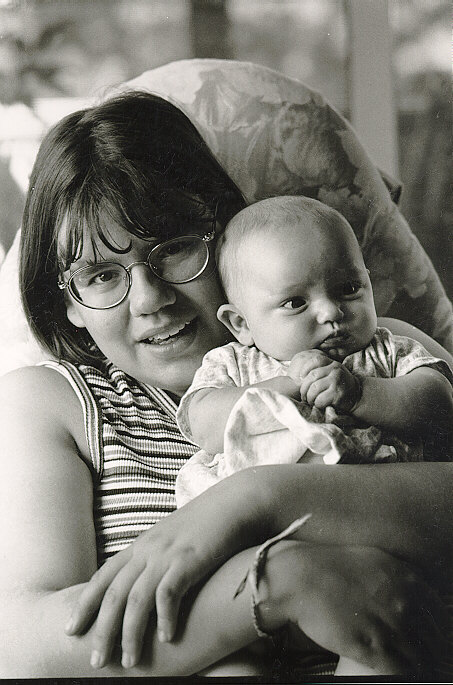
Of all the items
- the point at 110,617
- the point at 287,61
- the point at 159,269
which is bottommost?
the point at 110,617

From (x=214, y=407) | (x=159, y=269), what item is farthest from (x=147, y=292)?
(x=214, y=407)

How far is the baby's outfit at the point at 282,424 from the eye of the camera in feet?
2.09

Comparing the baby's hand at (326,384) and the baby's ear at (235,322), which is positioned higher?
the baby's ear at (235,322)

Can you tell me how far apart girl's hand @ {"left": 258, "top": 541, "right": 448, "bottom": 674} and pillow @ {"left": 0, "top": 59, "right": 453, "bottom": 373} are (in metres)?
0.24

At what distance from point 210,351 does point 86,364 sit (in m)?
0.14

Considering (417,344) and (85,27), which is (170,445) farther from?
(85,27)

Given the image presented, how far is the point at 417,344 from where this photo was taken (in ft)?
2.35

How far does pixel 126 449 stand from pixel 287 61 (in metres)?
0.43

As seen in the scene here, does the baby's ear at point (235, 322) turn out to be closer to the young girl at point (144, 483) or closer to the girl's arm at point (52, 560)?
the young girl at point (144, 483)

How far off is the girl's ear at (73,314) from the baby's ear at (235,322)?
0.47 feet

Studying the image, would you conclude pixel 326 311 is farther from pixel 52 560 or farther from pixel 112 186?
pixel 52 560

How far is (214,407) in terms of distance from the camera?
679 mm

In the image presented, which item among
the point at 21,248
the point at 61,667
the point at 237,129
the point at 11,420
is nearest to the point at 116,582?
the point at 61,667

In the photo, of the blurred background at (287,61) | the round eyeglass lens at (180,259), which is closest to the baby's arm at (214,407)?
the round eyeglass lens at (180,259)
